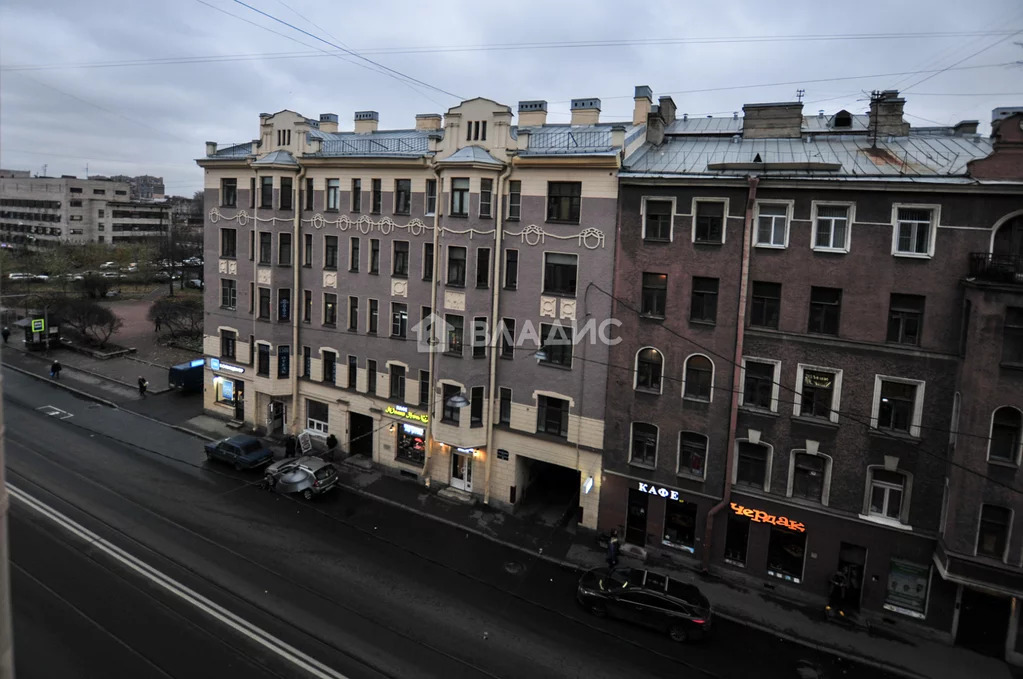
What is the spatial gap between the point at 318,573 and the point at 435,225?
1568 cm

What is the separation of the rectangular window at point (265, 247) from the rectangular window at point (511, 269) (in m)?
14.2

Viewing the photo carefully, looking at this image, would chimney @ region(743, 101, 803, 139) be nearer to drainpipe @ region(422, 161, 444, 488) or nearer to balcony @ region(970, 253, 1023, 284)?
balcony @ region(970, 253, 1023, 284)

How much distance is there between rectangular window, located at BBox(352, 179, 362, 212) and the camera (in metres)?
30.9

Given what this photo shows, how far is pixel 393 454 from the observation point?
31.4 meters

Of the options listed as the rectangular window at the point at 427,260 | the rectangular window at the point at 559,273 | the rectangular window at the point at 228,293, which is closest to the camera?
the rectangular window at the point at 559,273

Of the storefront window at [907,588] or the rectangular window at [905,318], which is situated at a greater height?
the rectangular window at [905,318]

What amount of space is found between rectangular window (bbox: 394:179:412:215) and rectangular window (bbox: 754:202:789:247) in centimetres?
1612

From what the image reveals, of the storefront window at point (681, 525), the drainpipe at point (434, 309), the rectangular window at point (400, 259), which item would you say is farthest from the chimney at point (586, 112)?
the storefront window at point (681, 525)

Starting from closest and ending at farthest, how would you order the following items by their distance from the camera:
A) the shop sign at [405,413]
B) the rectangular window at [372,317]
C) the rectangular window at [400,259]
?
1. the shop sign at [405,413]
2. the rectangular window at [400,259]
3. the rectangular window at [372,317]

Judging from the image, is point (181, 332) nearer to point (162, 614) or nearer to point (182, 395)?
point (182, 395)

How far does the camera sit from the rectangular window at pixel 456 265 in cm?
2778

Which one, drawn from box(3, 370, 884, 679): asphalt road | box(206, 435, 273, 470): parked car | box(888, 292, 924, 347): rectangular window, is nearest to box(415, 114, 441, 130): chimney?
box(206, 435, 273, 470): parked car

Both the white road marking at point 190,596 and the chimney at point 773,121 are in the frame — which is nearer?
the white road marking at point 190,596

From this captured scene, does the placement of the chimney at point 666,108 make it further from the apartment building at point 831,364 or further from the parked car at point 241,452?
the parked car at point 241,452
